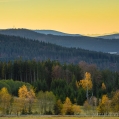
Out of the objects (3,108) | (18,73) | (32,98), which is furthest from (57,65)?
(3,108)

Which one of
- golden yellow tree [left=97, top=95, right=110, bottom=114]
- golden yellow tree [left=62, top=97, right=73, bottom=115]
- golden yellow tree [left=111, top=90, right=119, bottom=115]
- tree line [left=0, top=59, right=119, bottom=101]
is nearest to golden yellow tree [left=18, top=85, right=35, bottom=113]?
golden yellow tree [left=62, top=97, right=73, bottom=115]

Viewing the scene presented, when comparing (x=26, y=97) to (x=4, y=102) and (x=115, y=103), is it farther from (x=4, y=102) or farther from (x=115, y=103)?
(x=115, y=103)

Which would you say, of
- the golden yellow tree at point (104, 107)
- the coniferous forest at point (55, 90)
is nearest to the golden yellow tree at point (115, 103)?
the coniferous forest at point (55, 90)

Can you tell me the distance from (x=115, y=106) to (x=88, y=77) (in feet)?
129

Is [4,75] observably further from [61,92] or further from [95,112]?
[95,112]

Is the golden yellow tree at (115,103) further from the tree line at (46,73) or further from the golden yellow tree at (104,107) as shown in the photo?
the tree line at (46,73)

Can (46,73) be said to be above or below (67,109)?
above

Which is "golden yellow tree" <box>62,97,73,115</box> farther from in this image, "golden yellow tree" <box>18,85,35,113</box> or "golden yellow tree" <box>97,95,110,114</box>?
"golden yellow tree" <box>18,85,35,113</box>

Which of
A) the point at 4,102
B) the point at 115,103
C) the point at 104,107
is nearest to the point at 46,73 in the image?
the point at 115,103

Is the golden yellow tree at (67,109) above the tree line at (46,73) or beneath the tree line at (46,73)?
beneath

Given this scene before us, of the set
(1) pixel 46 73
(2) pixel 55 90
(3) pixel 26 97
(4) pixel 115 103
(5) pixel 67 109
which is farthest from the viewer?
(1) pixel 46 73

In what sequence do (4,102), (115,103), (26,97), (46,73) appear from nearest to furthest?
(4,102) → (115,103) → (26,97) → (46,73)

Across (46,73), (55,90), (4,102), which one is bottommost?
(4,102)

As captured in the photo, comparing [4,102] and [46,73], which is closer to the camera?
[4,102]
